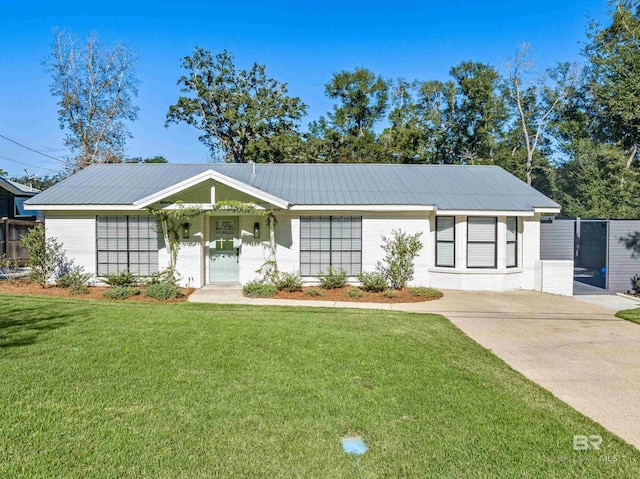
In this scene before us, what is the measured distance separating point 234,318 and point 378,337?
121 inches

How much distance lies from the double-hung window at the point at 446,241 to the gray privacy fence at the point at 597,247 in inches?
127

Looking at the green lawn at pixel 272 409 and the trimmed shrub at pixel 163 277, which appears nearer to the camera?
Result: the green lawn at pixel 272 409

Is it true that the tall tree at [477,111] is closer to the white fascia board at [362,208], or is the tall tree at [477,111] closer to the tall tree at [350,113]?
the tall tree at [350,113]

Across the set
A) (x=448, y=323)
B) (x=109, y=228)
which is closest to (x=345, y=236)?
(x=448, y=323)

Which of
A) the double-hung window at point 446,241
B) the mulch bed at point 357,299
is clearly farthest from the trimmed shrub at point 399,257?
the double-hung window at point 446,241

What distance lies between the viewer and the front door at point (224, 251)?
1280cm

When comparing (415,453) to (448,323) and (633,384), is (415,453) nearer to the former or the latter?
(633,384)

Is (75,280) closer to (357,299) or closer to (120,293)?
(120,293)

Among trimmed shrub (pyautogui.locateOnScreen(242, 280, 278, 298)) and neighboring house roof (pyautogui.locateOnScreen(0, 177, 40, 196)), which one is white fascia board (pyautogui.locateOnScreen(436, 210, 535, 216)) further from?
neighboring house roof (pyautogui.locateOnScreen(0, 177, 40, 196))

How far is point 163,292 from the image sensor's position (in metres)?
10.8

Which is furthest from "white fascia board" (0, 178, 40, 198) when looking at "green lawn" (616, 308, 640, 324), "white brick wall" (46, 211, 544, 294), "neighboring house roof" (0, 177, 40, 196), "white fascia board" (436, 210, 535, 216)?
"green lawn" (616, 308, 640, 324)

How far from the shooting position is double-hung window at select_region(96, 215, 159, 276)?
1266 centimetres

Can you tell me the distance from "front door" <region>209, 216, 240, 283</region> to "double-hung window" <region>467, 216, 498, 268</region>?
7.34 meters

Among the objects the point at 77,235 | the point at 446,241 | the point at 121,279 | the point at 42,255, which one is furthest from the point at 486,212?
the point at 42,255
